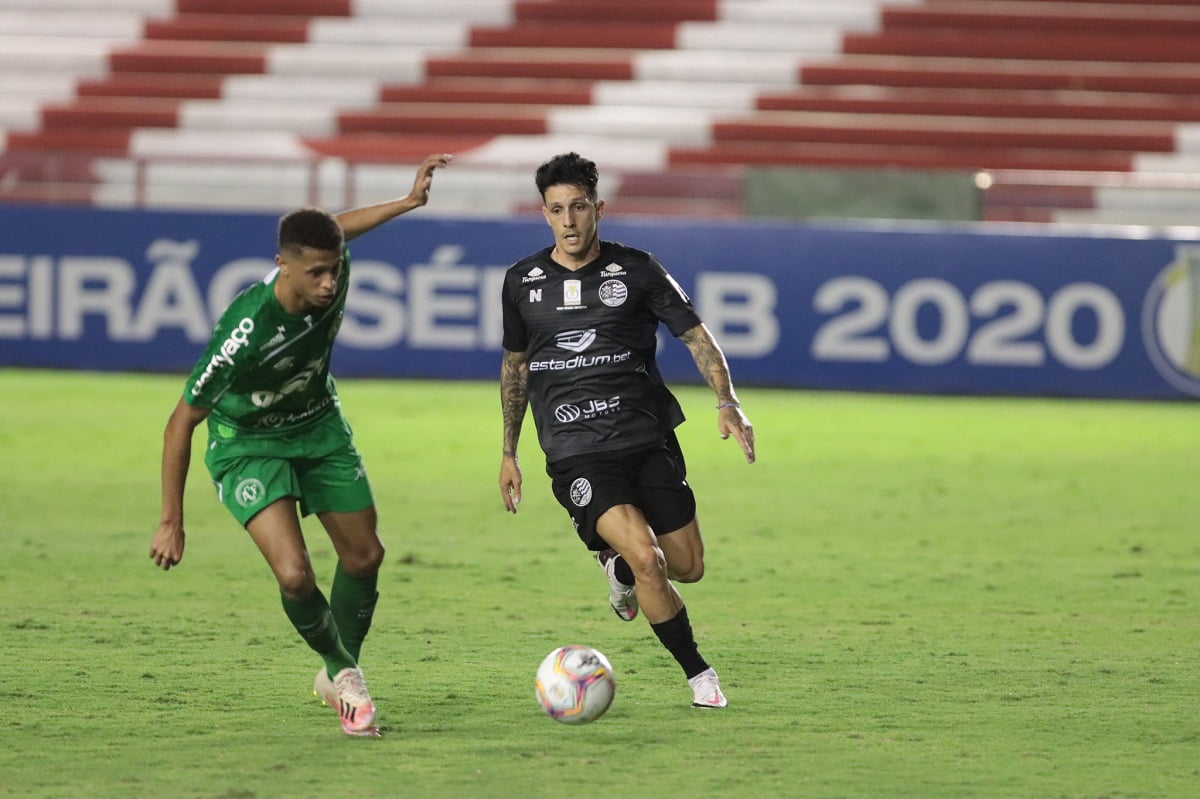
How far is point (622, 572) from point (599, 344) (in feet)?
3.33

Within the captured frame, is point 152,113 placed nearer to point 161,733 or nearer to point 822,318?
point 822,318

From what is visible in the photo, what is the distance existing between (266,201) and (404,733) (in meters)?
12.5

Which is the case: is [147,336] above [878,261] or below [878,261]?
below

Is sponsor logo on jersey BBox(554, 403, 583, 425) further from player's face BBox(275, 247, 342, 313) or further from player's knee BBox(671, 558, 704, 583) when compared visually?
player's face BBox(275, 247, 342, 313)

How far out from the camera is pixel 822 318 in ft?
57.4

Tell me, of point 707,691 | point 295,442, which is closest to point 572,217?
point 295,442

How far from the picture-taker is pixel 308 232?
5875 mm

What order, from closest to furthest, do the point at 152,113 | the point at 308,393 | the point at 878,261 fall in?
the point at 308,393, the point at 878,261, the point at 152,113

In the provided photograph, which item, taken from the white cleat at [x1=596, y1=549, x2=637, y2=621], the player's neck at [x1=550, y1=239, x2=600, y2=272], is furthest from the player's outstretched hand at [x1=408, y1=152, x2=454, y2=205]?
the white cleat at [x1=596, y1=549, x2=637, y2=621]

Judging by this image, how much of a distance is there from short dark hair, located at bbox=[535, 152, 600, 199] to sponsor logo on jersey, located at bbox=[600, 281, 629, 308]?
329 millimetres

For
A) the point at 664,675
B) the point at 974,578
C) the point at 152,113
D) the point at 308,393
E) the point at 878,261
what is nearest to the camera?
the point at 308,393

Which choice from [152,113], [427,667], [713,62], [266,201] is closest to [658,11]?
[713,62]

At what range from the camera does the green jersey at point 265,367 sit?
600cm

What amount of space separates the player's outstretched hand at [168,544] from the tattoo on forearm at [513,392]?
1473 mm
